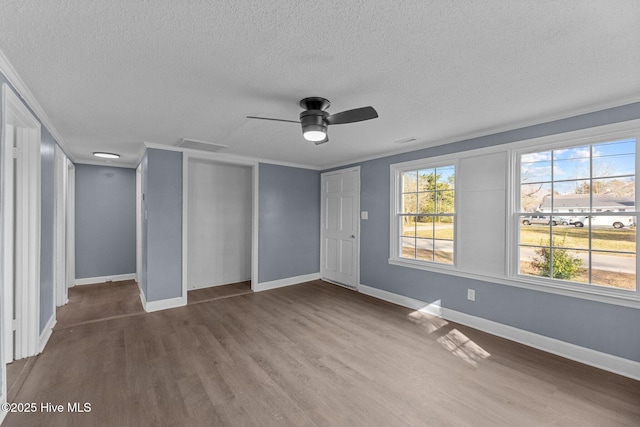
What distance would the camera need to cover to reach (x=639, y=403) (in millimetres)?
2062

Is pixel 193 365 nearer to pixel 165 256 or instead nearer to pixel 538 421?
pixel 165 256

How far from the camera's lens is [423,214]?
4.08 metres

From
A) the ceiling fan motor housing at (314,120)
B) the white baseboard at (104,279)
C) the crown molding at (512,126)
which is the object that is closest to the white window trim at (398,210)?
the crown molding at (512,126)

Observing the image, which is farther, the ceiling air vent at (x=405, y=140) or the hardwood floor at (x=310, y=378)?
the ceiling air vent at (x=405, y=140)

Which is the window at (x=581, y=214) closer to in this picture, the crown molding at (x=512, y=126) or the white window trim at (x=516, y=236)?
the white window trim at (x=516, y=236)

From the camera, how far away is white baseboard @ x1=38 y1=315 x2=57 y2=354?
110 inches

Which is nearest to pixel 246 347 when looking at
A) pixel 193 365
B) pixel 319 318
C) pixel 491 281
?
pixel 193 365

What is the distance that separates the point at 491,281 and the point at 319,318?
2156 millimetres

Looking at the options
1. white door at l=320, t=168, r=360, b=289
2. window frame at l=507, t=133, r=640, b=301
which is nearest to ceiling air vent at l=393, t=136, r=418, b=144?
window frame at l=507, t=133, r=640, b=301

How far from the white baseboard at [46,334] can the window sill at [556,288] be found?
451 cm

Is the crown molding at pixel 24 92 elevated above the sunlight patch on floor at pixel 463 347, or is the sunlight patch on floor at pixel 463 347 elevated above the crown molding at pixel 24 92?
the crown molding at pixel 24 92

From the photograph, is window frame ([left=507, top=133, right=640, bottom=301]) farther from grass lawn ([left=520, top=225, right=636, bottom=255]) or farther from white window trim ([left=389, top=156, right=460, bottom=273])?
white window trim ([left=389, top=156, right=460, bottom=273])

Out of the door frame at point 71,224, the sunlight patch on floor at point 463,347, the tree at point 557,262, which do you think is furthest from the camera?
the door frame at point 71,224

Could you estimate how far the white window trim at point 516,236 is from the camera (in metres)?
2.43
